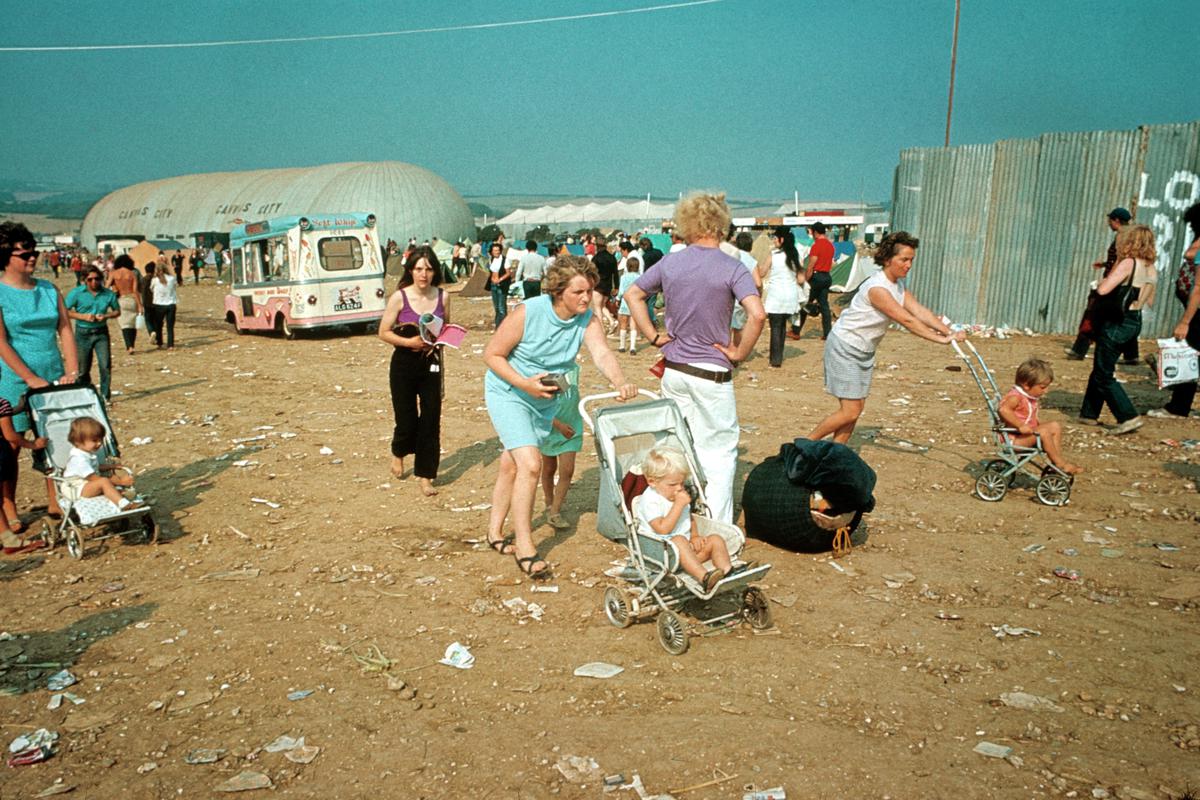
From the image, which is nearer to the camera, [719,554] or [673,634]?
[673,634]

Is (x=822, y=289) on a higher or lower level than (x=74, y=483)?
higher

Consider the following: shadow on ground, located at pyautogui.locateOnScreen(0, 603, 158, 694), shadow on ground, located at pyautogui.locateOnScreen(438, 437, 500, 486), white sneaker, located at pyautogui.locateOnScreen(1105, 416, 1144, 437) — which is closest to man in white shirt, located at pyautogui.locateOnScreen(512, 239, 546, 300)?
shadow on ground, located at pyautogui.locateOnScreen(438, 437, 500, 486)

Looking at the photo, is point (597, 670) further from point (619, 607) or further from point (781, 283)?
point (781, 283)

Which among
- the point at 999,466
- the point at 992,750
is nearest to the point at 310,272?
the point at 999,466

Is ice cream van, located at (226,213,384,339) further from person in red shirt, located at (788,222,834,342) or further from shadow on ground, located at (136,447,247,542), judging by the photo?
shadow on ground, located at (136,447,247,542)

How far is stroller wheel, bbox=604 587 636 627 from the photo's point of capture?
4.03 m

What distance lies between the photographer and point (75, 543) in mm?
5160

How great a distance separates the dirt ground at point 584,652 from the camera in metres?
2.99

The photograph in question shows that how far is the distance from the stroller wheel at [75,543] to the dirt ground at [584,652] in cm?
5

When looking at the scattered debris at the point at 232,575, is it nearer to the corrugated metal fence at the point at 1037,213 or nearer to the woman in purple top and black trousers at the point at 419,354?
the woman in purple top and black trousers at the point at 419,354

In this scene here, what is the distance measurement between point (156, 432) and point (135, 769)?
6.49m

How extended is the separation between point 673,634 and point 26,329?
458cm

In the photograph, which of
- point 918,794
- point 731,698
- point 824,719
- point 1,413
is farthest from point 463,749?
point 1,413

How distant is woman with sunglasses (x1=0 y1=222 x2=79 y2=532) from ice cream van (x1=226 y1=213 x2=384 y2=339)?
10960 mm
